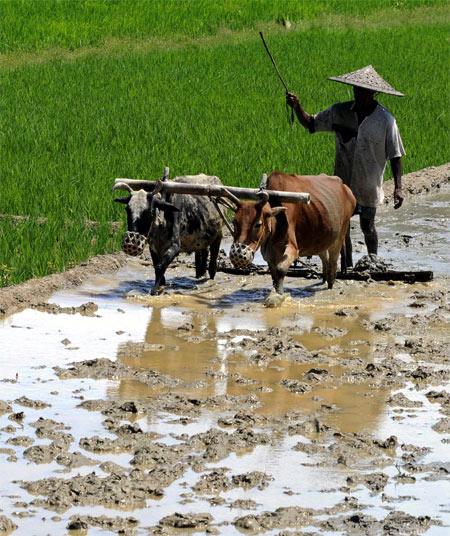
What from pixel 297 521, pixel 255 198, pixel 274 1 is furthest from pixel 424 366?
pixel 274 1

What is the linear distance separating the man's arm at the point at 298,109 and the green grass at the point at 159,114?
1.87m

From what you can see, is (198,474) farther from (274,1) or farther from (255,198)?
(274,1)

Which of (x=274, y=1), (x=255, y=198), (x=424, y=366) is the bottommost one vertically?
(x=424, y=366)

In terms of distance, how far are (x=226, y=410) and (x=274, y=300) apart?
264cm

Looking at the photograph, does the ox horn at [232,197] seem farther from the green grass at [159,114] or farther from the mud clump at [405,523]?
the mud clump at [405,523]

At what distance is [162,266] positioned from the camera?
955 centimetres

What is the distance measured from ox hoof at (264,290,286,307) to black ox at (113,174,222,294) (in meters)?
0.80

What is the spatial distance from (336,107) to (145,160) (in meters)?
3.95

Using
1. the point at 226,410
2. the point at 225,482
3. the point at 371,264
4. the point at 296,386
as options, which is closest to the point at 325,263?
the point at 371,264

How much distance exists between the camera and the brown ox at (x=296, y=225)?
889cm

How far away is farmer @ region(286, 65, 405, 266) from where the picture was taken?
1027 centimetres

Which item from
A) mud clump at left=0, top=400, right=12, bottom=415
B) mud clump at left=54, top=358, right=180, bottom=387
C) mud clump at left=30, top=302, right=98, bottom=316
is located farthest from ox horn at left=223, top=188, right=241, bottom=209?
mud clump at left=0, top=400, right=12, bottom=415

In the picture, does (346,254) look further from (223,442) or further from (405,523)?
(405,523)

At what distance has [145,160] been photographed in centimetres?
1395
